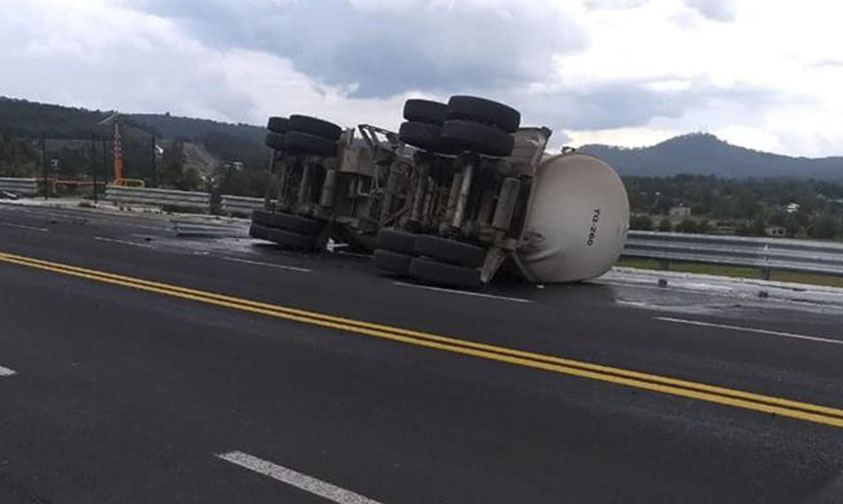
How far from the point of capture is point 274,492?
14.9ft

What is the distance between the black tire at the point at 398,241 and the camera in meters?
13.8

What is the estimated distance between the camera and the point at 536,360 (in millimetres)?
7777

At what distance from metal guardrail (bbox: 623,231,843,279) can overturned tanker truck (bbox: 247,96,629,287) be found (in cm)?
234

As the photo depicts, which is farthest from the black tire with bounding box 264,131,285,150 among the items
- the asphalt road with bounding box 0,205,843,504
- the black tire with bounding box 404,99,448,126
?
the asphalt road with bounding box 0,205,843,504

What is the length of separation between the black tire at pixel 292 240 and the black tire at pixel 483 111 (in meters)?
5.35

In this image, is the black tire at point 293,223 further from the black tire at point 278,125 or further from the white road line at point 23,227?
the white road line at point 23,227

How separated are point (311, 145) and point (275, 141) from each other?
1.21 meters

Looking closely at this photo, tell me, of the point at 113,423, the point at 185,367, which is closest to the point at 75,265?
the point at 185,367

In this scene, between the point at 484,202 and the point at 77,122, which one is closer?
the point at 484,202

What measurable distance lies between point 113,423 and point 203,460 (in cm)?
99

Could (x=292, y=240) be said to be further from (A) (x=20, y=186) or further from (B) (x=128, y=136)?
(B) (x=128, y=136)

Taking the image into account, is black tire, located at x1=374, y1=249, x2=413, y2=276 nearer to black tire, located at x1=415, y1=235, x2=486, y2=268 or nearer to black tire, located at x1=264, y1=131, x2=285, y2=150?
black tire, located at x1=415, y1=235, x2=486, y2=268

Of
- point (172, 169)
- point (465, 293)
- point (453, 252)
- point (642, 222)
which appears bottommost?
point (172, 169)

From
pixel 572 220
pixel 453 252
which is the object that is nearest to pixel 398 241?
pixel 453 252
